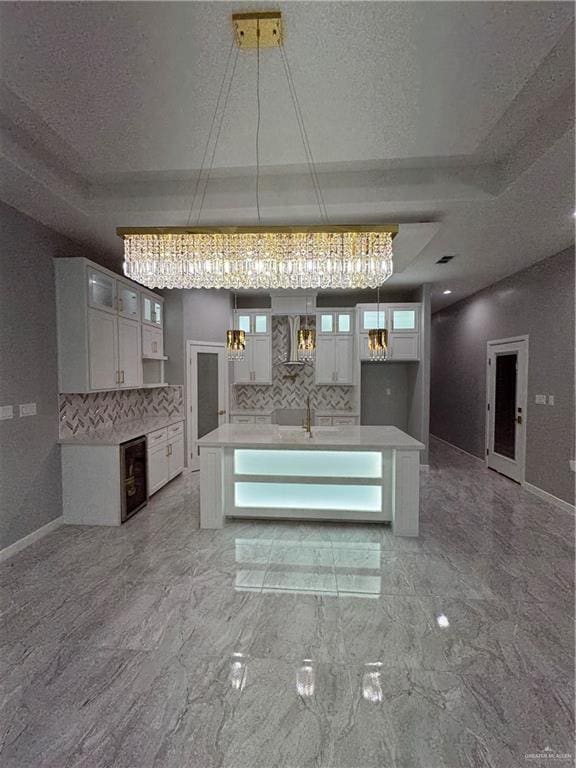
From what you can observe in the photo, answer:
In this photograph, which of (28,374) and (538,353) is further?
(538,353)

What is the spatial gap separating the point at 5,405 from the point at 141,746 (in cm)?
266

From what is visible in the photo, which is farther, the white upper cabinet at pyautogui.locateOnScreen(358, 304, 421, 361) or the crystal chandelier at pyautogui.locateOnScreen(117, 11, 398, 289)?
the white upper cabinet at pyautogui.locateOnScreen(358, 304, 421, 361)

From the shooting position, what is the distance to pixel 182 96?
2.10 meters

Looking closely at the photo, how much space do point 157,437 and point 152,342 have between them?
1357mm

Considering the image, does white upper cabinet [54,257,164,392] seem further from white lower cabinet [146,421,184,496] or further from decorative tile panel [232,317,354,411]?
decorative tile panel [232,317,354,411]

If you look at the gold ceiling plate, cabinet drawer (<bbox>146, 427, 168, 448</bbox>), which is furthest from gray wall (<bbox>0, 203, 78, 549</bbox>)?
the gold ceiling plate

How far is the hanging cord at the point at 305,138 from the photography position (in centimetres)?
192

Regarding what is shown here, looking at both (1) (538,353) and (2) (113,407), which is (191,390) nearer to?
(2) (113,407)

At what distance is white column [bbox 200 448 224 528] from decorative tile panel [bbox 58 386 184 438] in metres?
1.50

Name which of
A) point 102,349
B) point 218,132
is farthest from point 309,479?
point 218,132

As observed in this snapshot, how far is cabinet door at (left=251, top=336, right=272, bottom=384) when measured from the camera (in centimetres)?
611

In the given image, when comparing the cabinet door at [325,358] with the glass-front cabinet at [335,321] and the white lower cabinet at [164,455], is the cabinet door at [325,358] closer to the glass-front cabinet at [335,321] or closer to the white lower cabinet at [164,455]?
the glass-front cabinet at [335,321]

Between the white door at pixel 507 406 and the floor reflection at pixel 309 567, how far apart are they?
10.2 ft

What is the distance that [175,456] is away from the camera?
5016mm
